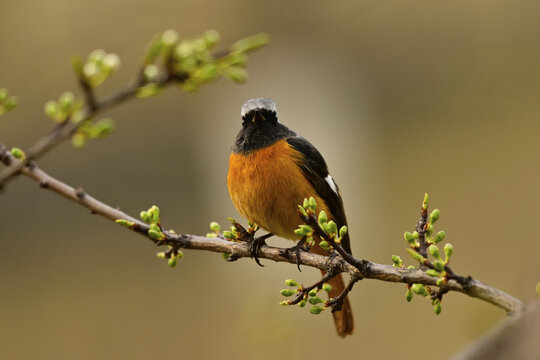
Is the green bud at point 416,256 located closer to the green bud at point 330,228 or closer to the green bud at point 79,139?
the green bud at point 330,228

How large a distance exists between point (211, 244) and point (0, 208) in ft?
22.6

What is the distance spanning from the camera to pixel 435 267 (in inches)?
64.6

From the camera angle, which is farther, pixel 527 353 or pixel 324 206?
pixel 324 206

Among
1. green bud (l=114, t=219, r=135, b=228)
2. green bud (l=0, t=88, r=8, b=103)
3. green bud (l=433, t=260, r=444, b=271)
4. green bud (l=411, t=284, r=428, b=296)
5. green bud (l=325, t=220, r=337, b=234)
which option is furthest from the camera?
green bud (l=114, t=219, r=135, b=228)

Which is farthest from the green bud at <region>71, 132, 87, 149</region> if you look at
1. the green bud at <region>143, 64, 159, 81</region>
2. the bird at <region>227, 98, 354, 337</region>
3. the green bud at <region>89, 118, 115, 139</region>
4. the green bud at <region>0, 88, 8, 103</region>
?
the bird at <region>227, 98, 354, 337</region>

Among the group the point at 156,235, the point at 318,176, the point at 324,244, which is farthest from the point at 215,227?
the point at 318,176

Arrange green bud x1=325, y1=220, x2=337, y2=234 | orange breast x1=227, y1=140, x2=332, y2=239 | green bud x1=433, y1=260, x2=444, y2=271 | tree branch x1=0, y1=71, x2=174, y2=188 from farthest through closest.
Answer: orange breast x1=227, y1=140, x2=332, y2=239 → green bud x1=325, y1=220, x2=337, y2=234 → green bud x1=433, y1=260, x2=444, y2=271 → tree branch x1=0, y1=71, x2=174, y2=188

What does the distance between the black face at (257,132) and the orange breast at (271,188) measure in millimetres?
43

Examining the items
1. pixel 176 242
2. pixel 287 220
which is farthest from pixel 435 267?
pixel 287 220

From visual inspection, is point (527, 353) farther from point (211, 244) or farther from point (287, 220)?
point (287, 220)

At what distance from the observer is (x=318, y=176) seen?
11.2ft

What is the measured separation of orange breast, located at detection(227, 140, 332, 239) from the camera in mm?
3133

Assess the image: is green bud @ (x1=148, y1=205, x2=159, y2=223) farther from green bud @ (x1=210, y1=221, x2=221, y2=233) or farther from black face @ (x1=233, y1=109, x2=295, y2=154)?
black face @ (x1=233, y1=109, x2=295, y2=154)

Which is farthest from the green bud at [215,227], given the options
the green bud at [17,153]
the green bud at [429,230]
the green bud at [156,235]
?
the green bud at [429,230]
